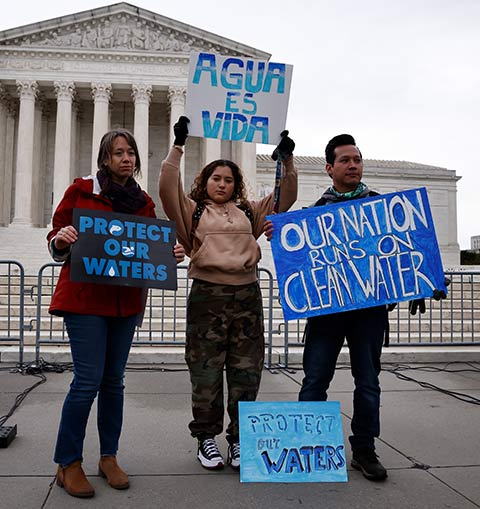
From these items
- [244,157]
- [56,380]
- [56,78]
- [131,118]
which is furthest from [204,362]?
[131,118]

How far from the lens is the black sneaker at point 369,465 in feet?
10.6

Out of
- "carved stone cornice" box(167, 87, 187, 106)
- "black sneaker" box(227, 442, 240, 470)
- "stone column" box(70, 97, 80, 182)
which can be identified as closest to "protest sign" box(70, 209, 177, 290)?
"black sneaker" box(227, 442, 240, 470)

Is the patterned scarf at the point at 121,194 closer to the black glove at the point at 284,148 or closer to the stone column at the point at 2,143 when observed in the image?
the black glove at the point at 284,148

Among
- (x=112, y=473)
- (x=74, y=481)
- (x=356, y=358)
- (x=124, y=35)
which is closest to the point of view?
(x=74, y=481)

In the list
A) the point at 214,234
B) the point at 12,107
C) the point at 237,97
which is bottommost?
the point at 214,234

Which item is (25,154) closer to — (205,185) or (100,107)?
(100,107)

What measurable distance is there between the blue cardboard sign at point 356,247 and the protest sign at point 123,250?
2.41ft

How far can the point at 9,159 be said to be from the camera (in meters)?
31.7

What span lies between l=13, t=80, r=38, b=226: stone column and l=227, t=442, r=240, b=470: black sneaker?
89.9 ft

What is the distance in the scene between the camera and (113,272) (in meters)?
3.10

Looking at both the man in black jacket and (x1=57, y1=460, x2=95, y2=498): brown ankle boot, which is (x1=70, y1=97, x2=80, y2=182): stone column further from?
(x1=57, y1=460, x2=95, y2=498): brown ankle boot

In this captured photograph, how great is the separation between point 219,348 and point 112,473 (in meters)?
0.99

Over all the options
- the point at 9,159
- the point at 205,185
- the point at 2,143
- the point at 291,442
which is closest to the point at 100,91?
the point at 2,143

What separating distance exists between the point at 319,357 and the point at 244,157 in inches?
1084
